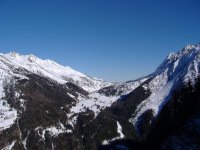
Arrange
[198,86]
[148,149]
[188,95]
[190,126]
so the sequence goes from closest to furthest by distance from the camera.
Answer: [190,126]
[148,149]
[198,86]
[188,95]

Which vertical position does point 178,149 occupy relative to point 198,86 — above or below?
below

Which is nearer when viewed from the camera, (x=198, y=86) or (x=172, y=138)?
(x=172, y=138)

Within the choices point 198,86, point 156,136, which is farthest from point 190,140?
point 198,86

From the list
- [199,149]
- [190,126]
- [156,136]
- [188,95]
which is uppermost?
[188,95]

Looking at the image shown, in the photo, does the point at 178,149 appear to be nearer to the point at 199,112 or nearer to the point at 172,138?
the point at 172,138

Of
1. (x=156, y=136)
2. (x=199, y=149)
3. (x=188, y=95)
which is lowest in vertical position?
(x=199, y=149)

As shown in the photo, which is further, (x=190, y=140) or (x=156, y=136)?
(x=156, y=136)

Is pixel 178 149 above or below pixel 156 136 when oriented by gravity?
below

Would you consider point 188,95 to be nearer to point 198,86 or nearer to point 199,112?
point 198,86

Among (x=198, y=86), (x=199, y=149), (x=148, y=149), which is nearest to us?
(x=199, y=149)

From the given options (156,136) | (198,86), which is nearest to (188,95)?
(198,86)
